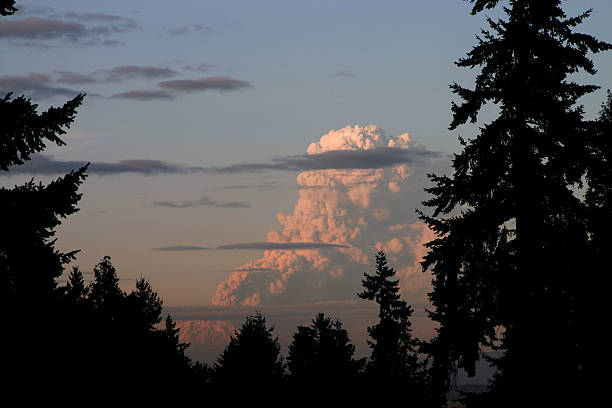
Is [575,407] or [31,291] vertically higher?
[31,291]

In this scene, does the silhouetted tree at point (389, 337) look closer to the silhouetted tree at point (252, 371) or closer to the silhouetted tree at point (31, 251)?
the silhouetted tree at point (252, 371)

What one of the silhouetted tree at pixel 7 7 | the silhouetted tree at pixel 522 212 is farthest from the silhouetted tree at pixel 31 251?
the silhouetted tree at pixel 522 212

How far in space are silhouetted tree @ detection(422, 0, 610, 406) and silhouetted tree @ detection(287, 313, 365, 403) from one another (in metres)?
38.7

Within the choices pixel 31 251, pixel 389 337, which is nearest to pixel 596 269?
pixel 31 251

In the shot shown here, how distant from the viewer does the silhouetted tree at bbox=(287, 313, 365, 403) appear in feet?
186

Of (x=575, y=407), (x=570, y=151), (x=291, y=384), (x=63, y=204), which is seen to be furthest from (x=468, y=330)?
(x=291, y=384)

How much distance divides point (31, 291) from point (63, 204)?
2.03 metres

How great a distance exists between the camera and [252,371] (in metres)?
53.9

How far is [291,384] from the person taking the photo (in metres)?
66.2

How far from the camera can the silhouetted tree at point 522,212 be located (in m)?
17.3

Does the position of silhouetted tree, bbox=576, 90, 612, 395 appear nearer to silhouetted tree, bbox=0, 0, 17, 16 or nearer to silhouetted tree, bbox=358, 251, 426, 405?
silhouetted tree, bbox=0, 0, 17, 16

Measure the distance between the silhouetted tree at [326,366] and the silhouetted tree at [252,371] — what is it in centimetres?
217

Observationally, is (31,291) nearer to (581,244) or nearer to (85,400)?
(85,400)

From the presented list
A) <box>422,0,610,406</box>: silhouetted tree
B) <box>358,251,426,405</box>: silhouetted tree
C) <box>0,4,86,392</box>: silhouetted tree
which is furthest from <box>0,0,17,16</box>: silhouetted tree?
<box>358,251,426,405</box>: silhouetted tree
